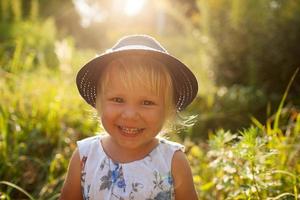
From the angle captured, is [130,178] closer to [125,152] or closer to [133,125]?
[125,152]

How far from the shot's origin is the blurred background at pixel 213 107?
8.71ft

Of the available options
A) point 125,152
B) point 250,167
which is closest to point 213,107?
point 250,167

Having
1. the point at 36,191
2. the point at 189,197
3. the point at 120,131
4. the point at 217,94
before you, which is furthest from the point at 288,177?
the point at 217,94

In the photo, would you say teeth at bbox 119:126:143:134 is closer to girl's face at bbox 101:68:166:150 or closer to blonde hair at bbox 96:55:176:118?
girl's face at bbox 101:68:166:150

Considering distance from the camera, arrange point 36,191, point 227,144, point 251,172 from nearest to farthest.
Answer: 1. point 251,172
2. point 227,144
3. point 36,191

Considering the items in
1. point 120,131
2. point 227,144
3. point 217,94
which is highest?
Answer: point 120,131

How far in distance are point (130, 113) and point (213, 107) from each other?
4002 millimetres

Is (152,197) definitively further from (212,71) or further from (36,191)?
(212,71)

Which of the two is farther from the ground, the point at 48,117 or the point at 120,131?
the point at 120,131

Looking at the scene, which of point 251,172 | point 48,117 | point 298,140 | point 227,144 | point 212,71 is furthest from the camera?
point 212,71

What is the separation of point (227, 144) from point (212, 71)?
16.0ft

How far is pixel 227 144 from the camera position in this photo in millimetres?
2631

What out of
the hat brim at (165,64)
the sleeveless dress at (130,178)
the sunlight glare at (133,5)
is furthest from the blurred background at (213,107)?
the sunlight glare at (133,5)

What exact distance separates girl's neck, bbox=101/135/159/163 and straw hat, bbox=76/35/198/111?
0.23 meters
